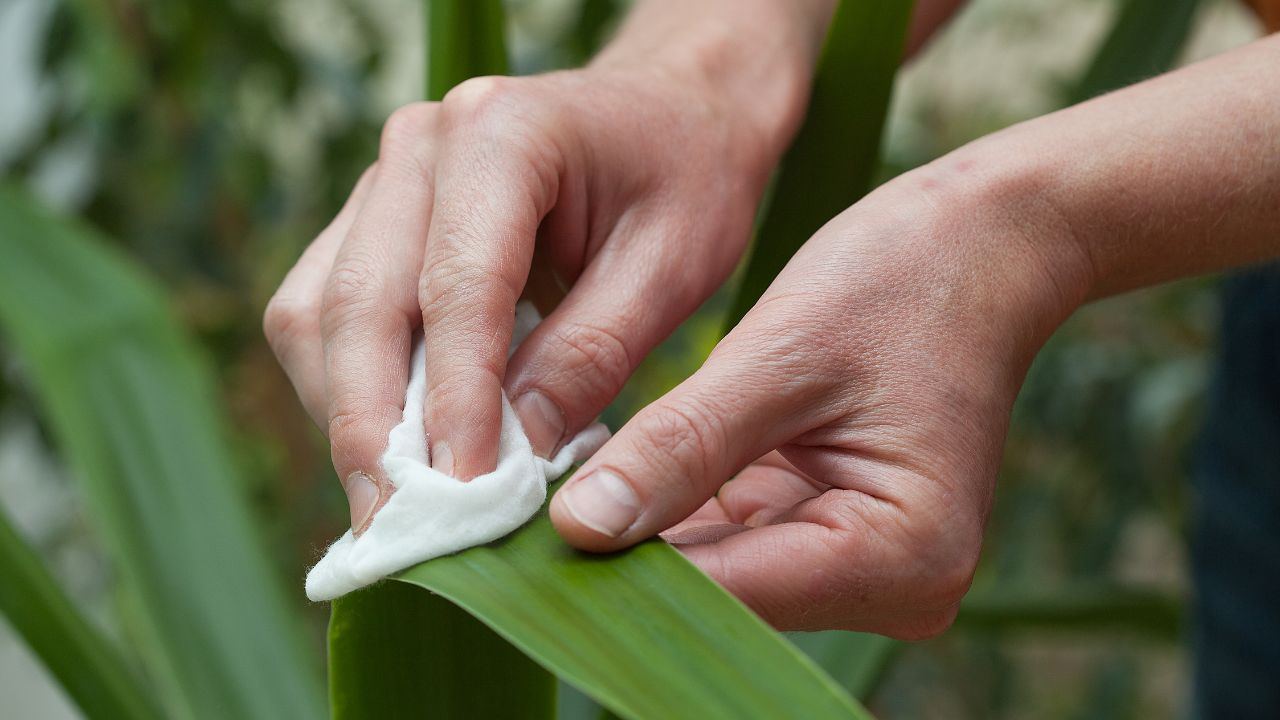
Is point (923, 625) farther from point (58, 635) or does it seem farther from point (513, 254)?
point (58, 635)

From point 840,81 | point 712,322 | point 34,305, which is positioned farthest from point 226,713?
point 712,322

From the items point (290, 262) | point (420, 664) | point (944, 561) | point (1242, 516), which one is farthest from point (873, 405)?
point (290, 262)

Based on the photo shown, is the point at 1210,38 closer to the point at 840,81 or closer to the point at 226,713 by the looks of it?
the point at 840,81

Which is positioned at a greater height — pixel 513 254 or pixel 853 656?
pixel 513 254

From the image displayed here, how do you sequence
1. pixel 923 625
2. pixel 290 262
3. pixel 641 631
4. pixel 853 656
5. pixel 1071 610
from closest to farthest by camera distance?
pixel 641 631 → pixel 923 625 → pixel 853 656 → pixel 1071 610 → pixel 290 262

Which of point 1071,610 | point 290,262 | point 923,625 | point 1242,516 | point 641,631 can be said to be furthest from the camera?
point 290,262

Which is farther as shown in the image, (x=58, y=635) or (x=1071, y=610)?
(x=1071, y=610)

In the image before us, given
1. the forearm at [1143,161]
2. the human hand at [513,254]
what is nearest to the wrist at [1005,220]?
the forearm at [1143,161]
